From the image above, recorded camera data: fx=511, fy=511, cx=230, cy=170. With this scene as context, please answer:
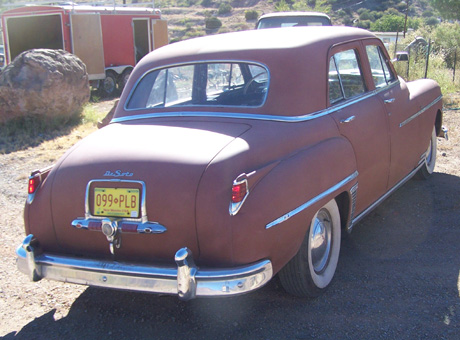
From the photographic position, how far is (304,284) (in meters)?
3.33

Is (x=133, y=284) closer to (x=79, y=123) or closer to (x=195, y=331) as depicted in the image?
(x=195, y=331)

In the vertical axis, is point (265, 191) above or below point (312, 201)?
above

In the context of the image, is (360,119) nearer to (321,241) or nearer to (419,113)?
(321,241)

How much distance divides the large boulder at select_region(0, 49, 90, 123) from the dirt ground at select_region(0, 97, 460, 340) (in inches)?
195

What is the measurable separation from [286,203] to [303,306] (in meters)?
0.87

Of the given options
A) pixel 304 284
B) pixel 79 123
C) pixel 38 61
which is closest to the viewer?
pixel 304 284

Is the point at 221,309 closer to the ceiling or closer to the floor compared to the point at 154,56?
closer to the floor

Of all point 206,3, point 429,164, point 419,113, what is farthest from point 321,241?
point 206,3

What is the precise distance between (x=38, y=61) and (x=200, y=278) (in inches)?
296

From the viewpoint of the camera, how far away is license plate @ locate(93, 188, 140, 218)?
9.53 ft

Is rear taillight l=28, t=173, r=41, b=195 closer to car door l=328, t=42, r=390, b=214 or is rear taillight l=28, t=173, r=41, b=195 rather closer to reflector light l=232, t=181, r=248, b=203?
reflector light l=232, t=181, r=248, b=203

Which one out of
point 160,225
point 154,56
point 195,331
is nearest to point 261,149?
point 160,225

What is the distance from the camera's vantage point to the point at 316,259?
3.57 m

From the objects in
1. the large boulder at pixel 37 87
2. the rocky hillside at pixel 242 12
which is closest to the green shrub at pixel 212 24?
the rocky hillside at pixel 242 12
